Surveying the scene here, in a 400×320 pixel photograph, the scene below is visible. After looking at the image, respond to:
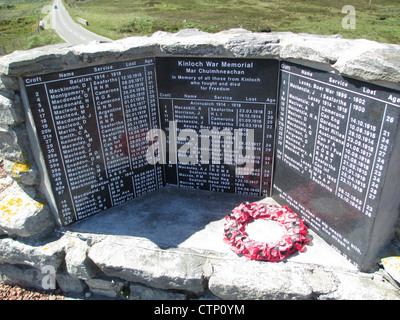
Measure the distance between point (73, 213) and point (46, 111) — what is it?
1812mm

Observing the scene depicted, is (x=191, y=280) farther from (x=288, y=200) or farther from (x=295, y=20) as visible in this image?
(x=295, y=20)

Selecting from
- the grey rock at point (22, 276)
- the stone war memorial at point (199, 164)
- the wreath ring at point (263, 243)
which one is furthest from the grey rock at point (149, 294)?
the grey rock at point (22, 276)

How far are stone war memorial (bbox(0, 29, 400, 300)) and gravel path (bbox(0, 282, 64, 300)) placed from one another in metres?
0.13

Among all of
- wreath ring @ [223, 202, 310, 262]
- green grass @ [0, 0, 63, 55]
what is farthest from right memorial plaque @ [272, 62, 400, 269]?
green grass @ [0, 0, 63, 55]

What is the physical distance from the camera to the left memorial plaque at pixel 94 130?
5539 mm

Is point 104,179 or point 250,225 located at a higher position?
point 104,179

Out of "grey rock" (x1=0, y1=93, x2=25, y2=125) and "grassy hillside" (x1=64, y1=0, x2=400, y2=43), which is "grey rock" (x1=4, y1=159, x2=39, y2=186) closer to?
"grey rock" (x1=0, y1=93, x2=25, y2=125)

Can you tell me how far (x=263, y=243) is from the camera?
18.0ft

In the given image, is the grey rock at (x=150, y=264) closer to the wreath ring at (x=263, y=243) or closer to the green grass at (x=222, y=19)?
the wreath ring at (x=263, y=243)

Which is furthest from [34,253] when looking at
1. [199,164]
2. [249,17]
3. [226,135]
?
[249,17]

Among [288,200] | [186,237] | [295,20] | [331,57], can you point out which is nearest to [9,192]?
[186,237]

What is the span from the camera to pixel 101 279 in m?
5.69

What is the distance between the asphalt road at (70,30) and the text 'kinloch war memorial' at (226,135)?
A: 31202 mm

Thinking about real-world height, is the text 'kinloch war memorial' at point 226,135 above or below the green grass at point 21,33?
above
